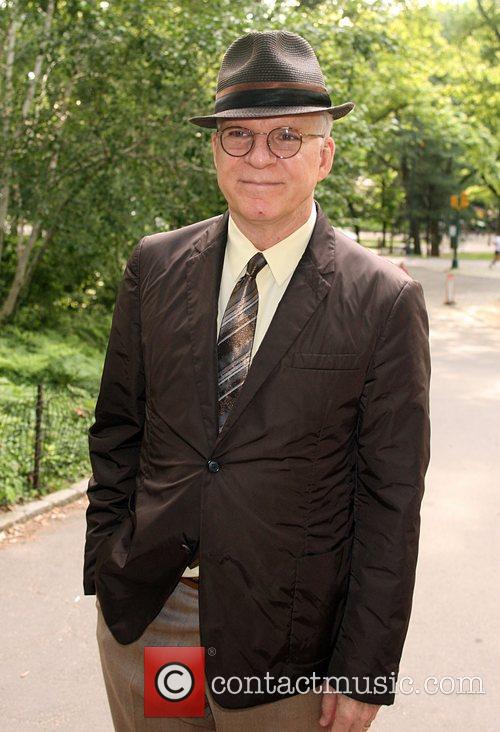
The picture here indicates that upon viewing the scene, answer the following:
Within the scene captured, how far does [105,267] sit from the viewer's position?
40.8ft

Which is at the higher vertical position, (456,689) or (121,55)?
(121,55)

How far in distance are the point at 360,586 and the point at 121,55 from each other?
9.65 m

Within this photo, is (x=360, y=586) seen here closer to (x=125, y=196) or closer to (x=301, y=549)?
(x=301, y=549)

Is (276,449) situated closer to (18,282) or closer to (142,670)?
(142,670)

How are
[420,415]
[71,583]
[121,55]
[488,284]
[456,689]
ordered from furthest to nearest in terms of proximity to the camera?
[488,284], [121,55], [71,583], [456,689], [420,415]

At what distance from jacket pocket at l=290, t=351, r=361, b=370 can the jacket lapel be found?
4 cm

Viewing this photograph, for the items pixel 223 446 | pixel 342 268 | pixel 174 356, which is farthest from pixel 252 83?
pixel 223 446

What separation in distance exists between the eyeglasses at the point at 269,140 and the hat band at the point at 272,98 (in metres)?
0.06

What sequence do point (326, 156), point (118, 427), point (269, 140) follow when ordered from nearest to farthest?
point (269, 140) → point (326, 156) → point (118, 427)

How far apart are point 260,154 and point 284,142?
0.24 ft

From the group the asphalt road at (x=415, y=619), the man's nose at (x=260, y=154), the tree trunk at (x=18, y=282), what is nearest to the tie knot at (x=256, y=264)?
the man's nose at (x=260, y=154)

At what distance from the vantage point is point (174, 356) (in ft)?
6.97
